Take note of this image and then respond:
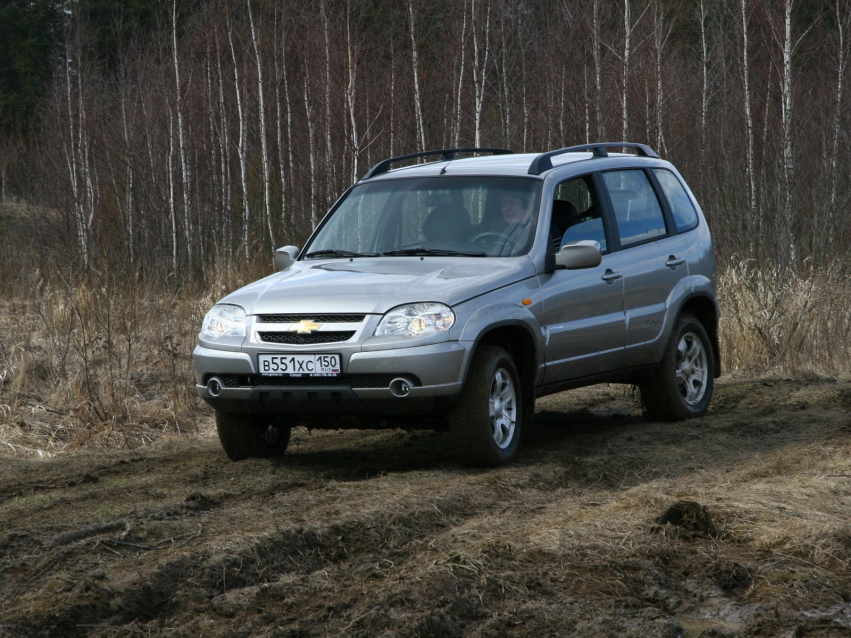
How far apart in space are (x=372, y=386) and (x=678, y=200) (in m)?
3.57

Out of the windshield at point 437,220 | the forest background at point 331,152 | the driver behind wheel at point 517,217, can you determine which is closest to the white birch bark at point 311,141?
the forest background at point 331,152

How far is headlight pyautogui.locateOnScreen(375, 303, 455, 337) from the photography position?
18.8ft

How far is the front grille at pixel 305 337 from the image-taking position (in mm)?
5781

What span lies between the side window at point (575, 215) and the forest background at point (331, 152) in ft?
11.4

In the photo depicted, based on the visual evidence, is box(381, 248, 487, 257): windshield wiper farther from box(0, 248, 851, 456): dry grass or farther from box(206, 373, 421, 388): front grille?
box(0, 248, 851, 456): dry grass

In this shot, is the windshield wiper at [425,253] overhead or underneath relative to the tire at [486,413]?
overhead

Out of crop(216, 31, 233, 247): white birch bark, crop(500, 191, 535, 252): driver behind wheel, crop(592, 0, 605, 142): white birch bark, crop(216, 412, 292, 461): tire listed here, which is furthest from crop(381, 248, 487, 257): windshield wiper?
crop(216, 31, 233, 247): white birch bark

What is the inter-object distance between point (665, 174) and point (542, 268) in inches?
84.8

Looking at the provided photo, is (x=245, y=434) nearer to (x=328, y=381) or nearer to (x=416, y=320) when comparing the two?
(x=328, y=381)

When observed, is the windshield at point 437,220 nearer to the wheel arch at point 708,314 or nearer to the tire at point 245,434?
the tire at point 245,434

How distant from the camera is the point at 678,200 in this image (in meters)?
8.15

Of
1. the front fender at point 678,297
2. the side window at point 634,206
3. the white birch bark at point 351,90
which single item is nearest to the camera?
the side window at point 634,206

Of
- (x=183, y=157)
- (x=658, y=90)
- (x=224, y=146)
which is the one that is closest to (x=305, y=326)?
(x=658, y=90)

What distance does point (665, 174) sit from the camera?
8.18m
